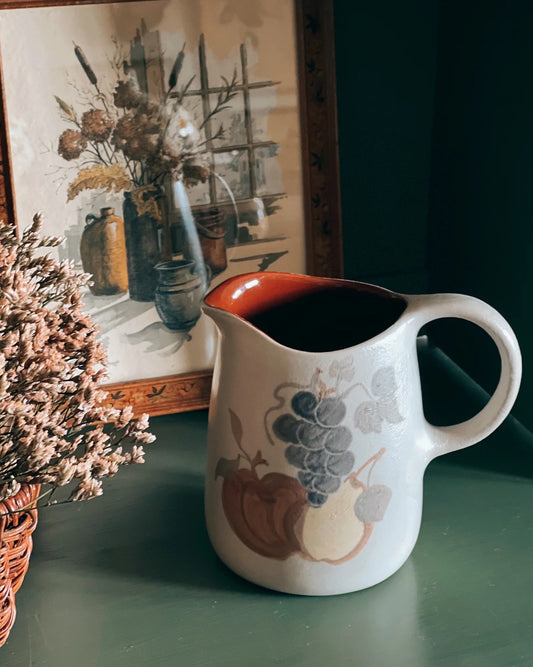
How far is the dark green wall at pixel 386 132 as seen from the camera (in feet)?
3.04

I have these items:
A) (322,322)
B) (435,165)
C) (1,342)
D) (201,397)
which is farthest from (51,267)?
(435,165)

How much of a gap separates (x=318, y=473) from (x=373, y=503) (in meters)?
0.05

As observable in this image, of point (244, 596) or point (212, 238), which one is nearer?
point (244, 596)

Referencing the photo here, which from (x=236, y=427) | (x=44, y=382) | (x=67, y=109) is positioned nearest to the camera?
(x=44, y=382)

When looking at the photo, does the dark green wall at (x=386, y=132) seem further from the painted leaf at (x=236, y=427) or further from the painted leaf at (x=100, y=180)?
the painted leaf at (x=236, y=427)

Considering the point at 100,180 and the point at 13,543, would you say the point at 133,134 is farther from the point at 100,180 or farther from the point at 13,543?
the point at 13,543

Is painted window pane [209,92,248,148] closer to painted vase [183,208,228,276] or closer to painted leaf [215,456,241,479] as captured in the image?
painted vase [183,208,228,276]

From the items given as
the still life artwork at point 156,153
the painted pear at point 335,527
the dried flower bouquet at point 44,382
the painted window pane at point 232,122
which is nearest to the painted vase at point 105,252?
the still life artwork at point 156,153

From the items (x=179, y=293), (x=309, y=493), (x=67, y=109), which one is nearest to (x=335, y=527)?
(x=309, y=493)

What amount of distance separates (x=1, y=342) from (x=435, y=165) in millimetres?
627

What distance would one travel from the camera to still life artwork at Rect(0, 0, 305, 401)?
30.3 inches

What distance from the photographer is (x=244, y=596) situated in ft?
2.00

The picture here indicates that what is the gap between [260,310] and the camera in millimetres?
684

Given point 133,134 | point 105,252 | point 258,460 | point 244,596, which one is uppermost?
point 133,134
